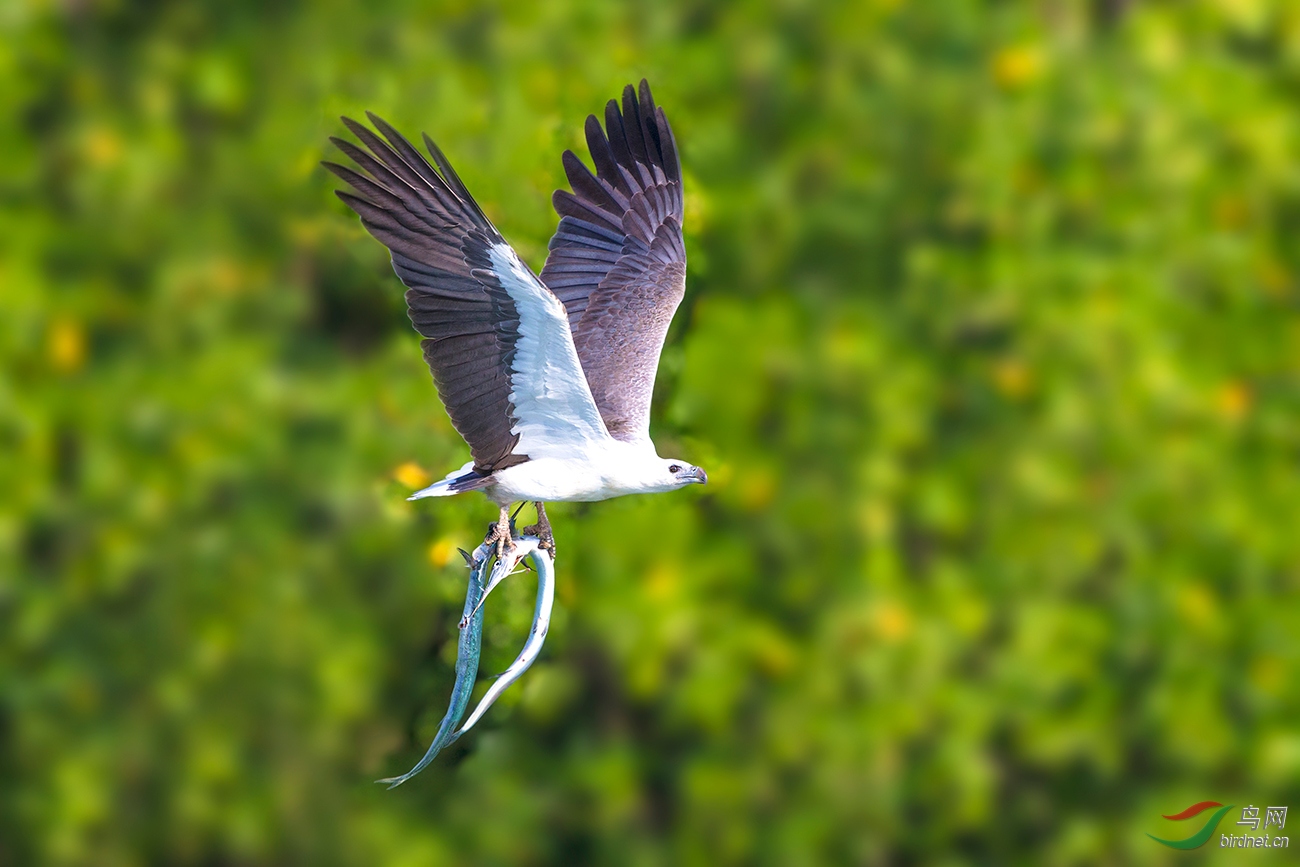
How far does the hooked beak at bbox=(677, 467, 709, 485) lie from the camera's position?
4.10 metres

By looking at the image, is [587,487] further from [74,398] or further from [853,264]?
[74,398]

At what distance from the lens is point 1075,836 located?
29.0ft

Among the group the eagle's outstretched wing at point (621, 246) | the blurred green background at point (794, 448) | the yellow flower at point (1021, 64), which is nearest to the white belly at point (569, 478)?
the eagle's outstretched wing at point (621, 246)

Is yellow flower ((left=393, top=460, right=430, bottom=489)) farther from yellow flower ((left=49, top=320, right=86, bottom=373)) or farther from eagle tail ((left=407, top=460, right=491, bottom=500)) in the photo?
yellow flower ((left=49, top=320, right=86, bottom=373))

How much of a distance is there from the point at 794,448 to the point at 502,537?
4.83m

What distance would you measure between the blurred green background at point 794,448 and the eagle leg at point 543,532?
399 centimetres

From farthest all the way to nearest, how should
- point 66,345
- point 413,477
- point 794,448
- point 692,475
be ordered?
point 66,345, point 794,448, point 413,477, point 692,475

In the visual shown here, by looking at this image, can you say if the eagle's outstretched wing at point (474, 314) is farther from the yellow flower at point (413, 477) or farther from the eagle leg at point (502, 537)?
the yellow flower at point (413, 477)

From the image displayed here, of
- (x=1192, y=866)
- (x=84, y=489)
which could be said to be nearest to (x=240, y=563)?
(x=84, y=489)

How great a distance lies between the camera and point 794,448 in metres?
8.56

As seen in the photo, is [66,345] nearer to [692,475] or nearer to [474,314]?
[474,314]

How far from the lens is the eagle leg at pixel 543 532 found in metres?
3.86

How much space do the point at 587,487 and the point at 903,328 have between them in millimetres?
5064

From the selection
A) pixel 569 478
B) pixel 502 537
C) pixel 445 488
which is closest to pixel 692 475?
pixel 569 478
